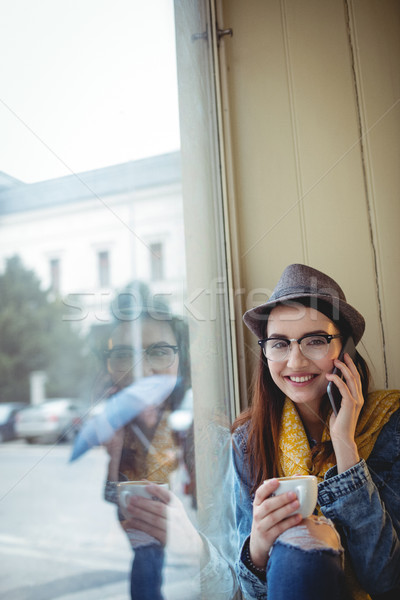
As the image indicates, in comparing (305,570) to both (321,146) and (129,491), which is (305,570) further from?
(321,146)

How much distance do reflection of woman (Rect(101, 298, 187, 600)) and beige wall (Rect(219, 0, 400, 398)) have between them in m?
0.29

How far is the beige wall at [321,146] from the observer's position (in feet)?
3.87

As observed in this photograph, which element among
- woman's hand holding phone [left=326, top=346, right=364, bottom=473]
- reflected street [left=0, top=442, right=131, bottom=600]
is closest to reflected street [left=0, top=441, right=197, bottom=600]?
reflected street [left=0, top=442, right=131, bottom=600]

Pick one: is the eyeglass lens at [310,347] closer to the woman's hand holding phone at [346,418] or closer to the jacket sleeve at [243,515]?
the woman's hand holding phone at [346,418]

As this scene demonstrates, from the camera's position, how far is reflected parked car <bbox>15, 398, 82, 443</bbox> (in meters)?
0.54

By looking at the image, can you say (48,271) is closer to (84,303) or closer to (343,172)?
(84,303)

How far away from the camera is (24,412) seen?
0.54 metres

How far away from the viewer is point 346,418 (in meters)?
0.80

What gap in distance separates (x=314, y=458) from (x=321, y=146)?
797mm

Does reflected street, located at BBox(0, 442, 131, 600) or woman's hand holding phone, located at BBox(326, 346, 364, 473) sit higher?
woman's hand holding phone, located at BBox(326, 346, 364, 473)

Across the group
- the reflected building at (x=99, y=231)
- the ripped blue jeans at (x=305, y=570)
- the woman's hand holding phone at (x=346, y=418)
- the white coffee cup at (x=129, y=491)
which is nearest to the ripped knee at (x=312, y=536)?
the ripped blue jeans at (x=305, y=570)

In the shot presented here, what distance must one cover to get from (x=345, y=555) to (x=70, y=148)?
0.80 metres

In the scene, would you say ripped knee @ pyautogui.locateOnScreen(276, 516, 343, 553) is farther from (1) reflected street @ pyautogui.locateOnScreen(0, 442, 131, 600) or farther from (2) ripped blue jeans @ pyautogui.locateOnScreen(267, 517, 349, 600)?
(1) reflected street @ pyautogui.locateOnScreen(0, 442, 131, 600)

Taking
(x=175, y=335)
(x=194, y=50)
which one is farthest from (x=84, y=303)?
(x=194, y=50)
